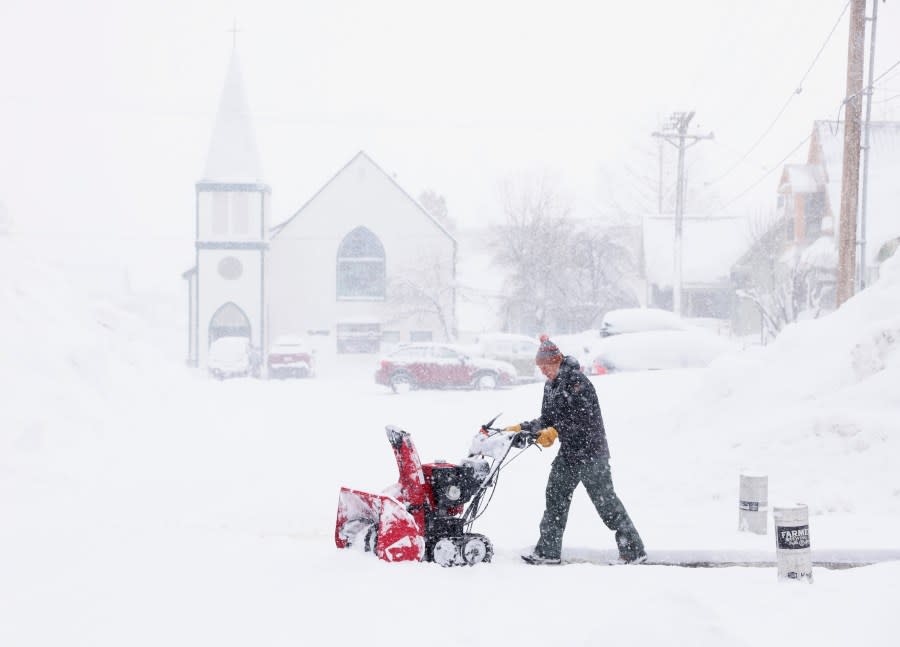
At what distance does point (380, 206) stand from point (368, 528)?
4075cm

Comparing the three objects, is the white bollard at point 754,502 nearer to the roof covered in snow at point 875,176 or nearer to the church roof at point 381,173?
the roof covered in snow at point 875,176

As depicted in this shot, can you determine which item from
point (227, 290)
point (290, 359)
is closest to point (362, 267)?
point (227, 290)

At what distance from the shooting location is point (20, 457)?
34.0 feet

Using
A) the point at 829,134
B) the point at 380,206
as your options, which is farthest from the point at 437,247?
the point at 829,134

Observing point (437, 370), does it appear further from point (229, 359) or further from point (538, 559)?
point (538, 559)

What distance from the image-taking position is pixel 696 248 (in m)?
45.6

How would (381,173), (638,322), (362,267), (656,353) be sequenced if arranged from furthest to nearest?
(362,267)
(381,173)
(638,322)
(656,353)

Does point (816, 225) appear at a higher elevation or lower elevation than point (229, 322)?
higher

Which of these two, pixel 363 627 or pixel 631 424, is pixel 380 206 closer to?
pixel 631 424

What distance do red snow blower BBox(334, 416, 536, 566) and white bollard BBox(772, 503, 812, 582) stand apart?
182 centimetres

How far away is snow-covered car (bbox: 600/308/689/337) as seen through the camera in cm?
2570

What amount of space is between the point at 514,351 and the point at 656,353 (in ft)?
22.1

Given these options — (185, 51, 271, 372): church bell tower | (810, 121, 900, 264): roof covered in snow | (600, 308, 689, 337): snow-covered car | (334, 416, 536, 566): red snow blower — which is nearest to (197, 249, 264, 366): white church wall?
(185, 51, 271, 372): church bell tower

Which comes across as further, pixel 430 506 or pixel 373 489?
pixel 373 489
